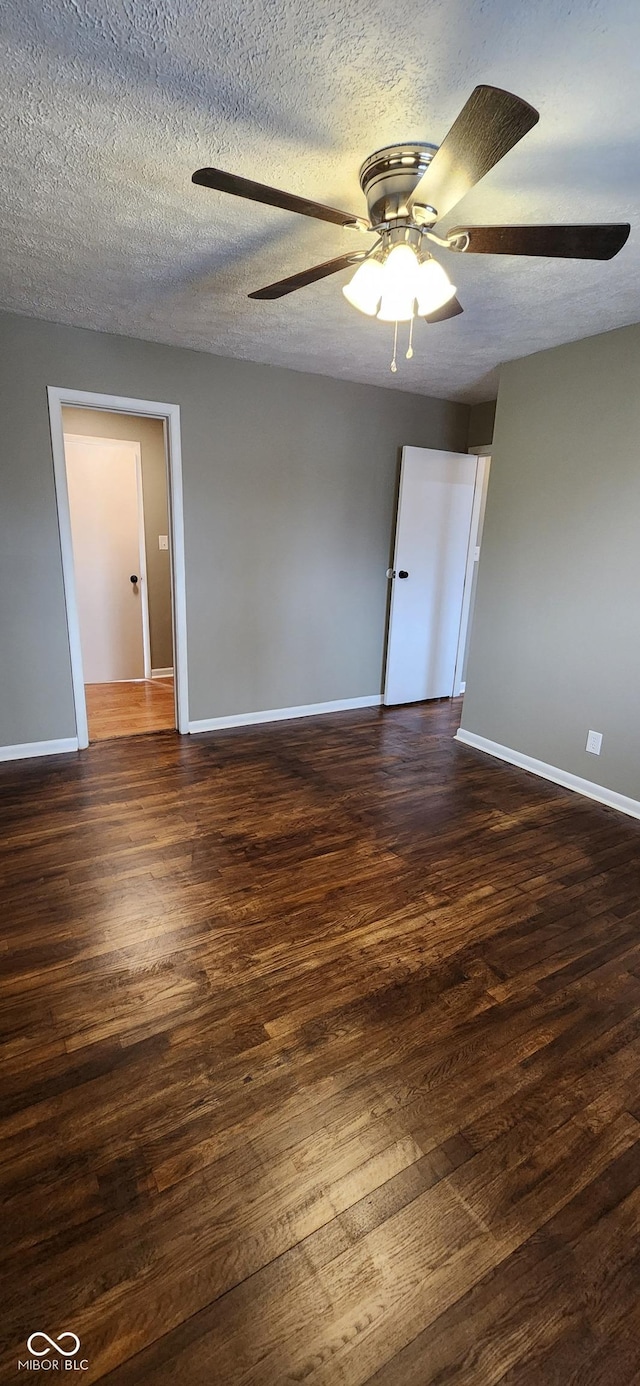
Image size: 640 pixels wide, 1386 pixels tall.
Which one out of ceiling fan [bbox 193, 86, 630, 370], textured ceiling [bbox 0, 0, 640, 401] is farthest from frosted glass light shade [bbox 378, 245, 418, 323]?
textured ceiling [bbox 0, 0, 640, 401]

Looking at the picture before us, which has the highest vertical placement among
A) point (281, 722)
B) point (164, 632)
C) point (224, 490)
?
point (224, 490)

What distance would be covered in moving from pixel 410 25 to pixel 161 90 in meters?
0.62

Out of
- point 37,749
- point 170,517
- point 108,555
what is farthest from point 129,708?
point 170,517

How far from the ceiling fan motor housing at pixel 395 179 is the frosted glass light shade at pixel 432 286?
4.1 inches

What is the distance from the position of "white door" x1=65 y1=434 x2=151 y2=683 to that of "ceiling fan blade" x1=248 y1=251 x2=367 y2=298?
3.42 meters

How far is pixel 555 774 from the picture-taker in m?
3.46

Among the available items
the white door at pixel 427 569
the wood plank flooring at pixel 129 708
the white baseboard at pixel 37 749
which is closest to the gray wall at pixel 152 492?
the wood plank flooring at pixel 129 708

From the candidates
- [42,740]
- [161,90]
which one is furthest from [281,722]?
[161,90]

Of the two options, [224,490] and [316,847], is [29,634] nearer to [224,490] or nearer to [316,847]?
[224,490]

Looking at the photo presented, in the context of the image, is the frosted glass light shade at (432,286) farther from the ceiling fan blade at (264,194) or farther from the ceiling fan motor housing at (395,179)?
the ceiling fan blade at (264,194)

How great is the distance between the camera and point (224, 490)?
379 cm

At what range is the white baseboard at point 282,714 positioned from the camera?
13.6 ft

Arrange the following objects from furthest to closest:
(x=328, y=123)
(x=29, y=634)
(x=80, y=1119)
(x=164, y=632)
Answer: (x=164, y=632)
(x=29, y=634)
(x=328, y=123)
(x=80, y=1119)

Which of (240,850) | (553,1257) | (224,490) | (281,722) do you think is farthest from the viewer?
(281,722)
